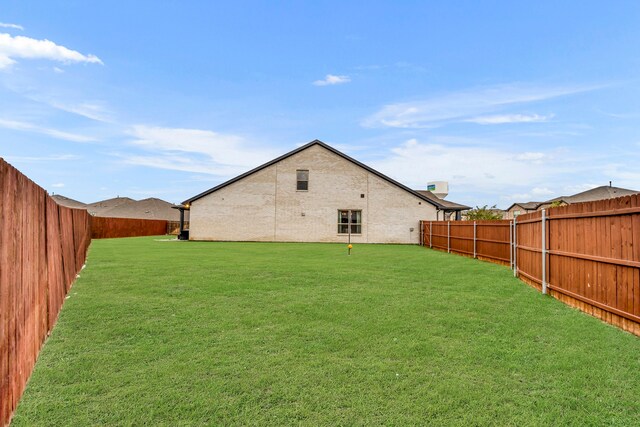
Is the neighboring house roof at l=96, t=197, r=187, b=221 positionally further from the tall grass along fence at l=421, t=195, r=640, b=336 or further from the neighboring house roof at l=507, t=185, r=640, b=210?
the tall grass along fence at l=421, t=195, r=640, b=336

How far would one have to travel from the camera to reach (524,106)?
1675cm

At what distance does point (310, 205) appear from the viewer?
27578 millimetres

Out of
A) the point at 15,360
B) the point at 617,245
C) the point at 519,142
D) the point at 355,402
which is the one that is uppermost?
the point at 519,142

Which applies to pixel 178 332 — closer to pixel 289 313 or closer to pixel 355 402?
pixel 289 313

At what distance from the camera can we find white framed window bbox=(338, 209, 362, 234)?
2778 cm

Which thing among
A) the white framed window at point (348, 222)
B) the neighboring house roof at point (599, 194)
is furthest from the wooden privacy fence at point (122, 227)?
the neighboring house roof at point (599, 194)

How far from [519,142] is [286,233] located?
16684 millimetres

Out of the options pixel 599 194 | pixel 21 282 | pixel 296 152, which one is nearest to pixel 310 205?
pixel 296 152

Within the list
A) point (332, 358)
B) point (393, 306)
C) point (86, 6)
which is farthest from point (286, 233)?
point (332, 358)

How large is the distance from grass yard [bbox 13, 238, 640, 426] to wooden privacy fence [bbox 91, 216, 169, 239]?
26.8 m

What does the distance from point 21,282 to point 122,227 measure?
34.3 metres

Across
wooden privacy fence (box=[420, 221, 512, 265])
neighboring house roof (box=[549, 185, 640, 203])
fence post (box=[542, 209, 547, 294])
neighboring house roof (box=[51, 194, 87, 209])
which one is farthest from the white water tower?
neighboring house roof (box=[51, 194, 87, 209])

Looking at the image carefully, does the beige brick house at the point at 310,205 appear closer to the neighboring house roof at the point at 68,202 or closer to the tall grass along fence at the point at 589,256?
the tall grass along fence at the point at 589,256

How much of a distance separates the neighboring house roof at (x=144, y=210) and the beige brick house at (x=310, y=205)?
4866cm
